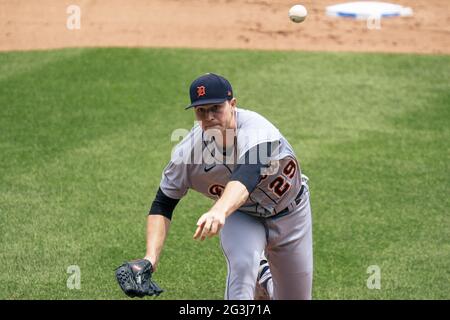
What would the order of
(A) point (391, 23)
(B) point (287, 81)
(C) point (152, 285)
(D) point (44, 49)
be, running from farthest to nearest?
(A) point (391, 23) → (D) point (44, 49) → (B) point (287, 81) → (C) point (152, 285)

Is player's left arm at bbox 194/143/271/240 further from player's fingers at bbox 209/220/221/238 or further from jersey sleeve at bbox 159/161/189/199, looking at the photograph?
jersey sleeve at bbox 159/161/189/199

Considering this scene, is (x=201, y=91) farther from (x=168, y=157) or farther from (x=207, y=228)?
(x=168, y=157)

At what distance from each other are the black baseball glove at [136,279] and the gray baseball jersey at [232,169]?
0.70m

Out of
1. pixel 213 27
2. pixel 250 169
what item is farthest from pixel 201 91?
pixel 213 27

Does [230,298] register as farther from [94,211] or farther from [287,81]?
[287,81]

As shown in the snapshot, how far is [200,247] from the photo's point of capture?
7762mm

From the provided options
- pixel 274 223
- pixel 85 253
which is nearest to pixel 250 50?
pixel 85 253

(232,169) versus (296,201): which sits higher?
(232,169)

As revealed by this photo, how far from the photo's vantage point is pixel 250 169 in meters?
4.95

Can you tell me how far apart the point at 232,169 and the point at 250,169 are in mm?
543

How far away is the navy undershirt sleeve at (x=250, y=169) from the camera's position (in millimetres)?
4906

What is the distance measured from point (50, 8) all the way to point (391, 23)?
5082mm

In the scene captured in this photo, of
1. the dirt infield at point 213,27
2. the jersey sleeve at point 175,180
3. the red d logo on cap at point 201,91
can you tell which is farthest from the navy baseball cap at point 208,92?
the dirt infield at point 213,27

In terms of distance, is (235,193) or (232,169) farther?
(232,169)
